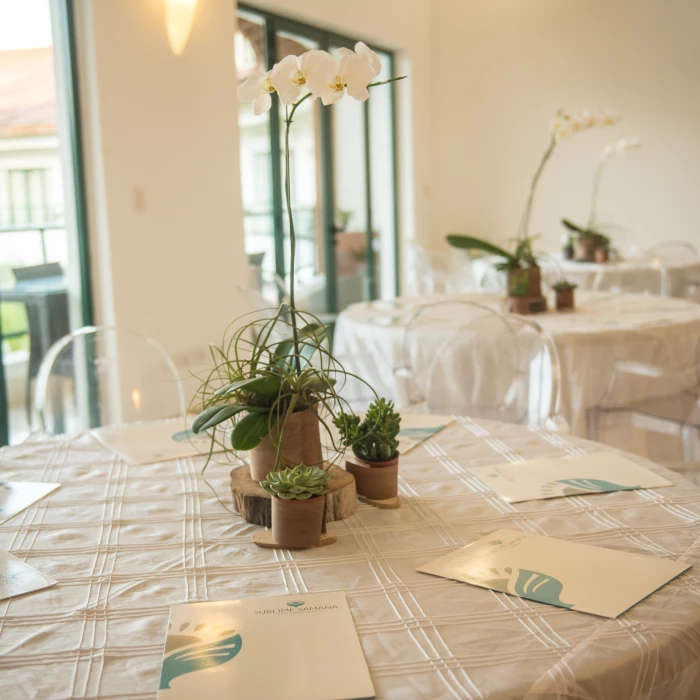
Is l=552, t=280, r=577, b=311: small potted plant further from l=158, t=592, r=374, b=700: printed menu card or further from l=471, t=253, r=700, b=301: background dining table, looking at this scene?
l=158, t=592, r=374, b=700: printed menu card

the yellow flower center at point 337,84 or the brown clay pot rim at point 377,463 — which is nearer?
the yellow flower center at point 337,84

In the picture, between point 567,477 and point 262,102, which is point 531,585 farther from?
point 262,102

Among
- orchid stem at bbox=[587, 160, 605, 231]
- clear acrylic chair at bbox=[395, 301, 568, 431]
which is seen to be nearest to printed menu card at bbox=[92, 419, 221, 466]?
clear acrylic chair at bbox=[395, 301, 568, 431]

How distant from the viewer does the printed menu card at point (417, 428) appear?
158 centimetres

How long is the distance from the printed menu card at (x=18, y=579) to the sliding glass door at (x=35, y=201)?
2438mm

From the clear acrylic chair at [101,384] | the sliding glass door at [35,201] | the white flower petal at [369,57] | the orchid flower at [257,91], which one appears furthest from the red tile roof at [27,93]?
the white flower petal at [369,57]

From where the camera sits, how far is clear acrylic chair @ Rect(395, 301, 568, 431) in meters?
2.60

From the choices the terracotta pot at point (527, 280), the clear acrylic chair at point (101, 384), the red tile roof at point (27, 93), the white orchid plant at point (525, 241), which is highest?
the red tile roof at point (27, 93)

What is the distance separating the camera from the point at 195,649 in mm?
855

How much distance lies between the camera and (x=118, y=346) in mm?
3652

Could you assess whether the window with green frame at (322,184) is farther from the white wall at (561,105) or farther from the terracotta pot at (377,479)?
the terracotta pot at (377,479)

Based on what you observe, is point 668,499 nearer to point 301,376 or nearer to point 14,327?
point 301,376

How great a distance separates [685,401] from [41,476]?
6.95 ft

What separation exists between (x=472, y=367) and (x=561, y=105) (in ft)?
14.5
